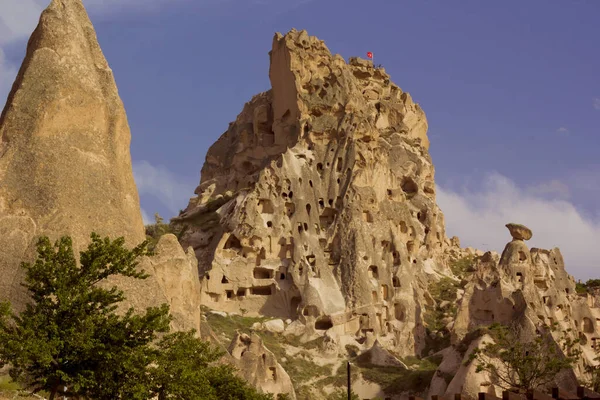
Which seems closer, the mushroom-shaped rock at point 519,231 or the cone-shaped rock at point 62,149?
the cone-shaped rock at point 62,149

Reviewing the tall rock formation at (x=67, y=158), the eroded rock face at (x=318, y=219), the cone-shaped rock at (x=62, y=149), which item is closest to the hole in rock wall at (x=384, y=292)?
the eroded rock face at (x=318, y=219)

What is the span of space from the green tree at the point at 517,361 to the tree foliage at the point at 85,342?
1969 cm

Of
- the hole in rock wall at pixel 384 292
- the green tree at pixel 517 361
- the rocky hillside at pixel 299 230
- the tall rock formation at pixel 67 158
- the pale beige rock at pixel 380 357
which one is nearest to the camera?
the tall rock formation at pixel 67 158

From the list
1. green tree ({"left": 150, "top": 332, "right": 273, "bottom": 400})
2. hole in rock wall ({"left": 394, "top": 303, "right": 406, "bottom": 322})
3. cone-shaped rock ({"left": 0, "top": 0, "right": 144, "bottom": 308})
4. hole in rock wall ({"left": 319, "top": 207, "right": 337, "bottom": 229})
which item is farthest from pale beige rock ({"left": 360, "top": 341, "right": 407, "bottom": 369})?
green tree ({"left": 150, "top": 332, "right": 273, "bottom": 400})

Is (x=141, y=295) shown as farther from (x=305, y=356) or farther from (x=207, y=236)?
(x=207, y=236)

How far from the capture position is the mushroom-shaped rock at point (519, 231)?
6792 centimetres

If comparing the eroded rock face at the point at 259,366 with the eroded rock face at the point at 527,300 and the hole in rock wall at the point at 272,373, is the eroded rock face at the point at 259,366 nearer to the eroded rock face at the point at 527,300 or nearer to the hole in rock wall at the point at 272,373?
the hole in rock wall at the point at 272,373

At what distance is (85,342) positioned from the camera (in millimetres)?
23125

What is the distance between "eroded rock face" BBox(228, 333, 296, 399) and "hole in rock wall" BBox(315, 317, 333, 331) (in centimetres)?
1344

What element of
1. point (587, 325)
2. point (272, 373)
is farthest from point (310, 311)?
point (587, 325)

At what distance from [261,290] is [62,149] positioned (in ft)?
113

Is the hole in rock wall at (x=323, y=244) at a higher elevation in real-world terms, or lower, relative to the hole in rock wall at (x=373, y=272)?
higher

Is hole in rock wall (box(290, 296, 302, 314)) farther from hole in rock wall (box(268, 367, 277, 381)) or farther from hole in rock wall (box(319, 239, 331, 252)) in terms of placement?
hole in rock wall (box(268, 367, 277, 381))

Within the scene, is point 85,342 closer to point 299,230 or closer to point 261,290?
point 261,290
